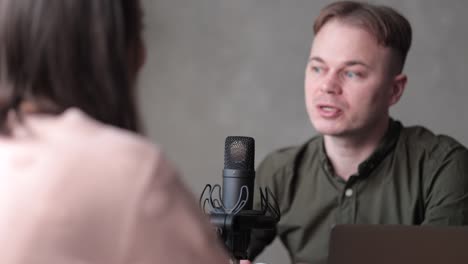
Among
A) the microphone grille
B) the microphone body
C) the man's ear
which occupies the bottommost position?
the microphone body

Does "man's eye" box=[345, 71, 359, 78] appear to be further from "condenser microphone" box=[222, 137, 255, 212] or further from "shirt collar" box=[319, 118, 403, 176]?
"condenser microphone" box=[222, 137, 255, 212]

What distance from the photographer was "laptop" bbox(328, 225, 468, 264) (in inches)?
63.2

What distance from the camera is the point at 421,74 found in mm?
3266

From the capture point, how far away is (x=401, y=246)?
1.61m

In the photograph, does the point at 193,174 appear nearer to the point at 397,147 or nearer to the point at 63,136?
the point at 397,147

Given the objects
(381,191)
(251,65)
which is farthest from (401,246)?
(251,65)

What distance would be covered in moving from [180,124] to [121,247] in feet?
8.21

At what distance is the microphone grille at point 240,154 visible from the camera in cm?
175

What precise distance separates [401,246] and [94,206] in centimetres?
92

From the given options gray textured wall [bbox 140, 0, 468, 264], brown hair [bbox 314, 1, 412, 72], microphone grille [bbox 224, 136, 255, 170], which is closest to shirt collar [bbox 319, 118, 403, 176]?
brown hair [bbox 314, 1, 412, 72]

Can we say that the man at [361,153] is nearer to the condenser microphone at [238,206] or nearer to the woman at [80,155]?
the condenser microphone at [238,206]

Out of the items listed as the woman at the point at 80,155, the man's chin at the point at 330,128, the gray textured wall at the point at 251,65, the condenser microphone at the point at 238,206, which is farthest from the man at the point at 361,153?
the woman at the point at 80,155

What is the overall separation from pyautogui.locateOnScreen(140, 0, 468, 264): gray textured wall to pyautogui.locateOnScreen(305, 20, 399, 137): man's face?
35.4 inches

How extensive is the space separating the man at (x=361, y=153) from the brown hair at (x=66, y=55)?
1485mm
